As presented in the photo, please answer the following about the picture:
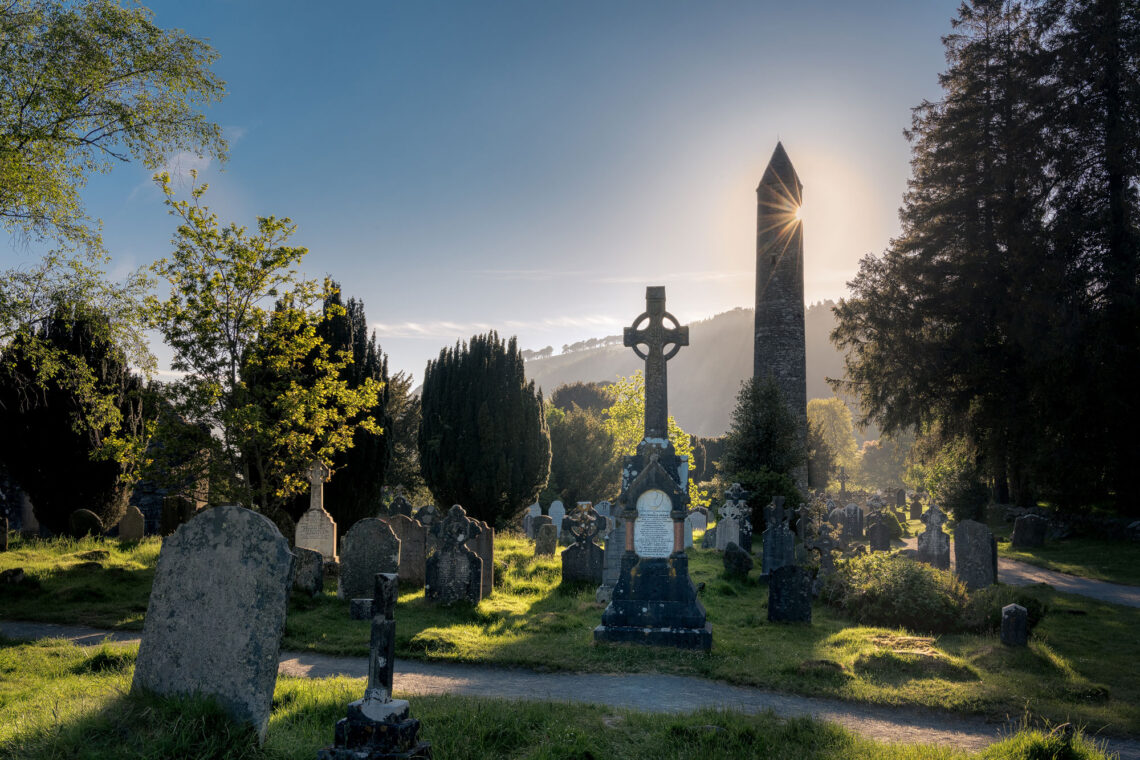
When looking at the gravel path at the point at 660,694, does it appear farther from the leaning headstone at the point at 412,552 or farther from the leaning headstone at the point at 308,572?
the leaning headstone at the point at 412,552

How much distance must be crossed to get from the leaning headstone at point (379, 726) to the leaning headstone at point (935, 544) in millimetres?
13496

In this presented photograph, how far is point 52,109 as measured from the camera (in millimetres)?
10031

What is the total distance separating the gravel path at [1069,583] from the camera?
13045mm

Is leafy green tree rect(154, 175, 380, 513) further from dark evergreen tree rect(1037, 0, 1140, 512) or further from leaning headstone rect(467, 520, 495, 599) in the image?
dark evergreen tree rect(1037, 0, 1140, 512)

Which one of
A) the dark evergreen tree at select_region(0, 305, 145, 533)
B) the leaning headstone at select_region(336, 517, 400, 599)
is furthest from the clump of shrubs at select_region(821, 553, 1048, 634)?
the dark evergreen tree at select_region(0, 305, 145, 533)

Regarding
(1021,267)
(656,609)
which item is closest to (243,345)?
(656,609)

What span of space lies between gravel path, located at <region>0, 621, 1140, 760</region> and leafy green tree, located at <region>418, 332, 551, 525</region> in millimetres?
15008

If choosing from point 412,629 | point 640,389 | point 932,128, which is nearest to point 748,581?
point 412,629

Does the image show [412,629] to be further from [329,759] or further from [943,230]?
[943,230]

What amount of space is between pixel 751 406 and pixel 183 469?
19.8 metres

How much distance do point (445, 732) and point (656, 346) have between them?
8654 mm

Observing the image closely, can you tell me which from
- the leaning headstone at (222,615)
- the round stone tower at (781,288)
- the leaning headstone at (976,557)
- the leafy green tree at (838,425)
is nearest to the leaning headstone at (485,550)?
the leaning headstone at (222,615)

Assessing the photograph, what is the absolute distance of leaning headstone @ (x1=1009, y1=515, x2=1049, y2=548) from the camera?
20297 mm

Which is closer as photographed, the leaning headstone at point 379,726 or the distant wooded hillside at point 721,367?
the leaning headstone at point 379,726
